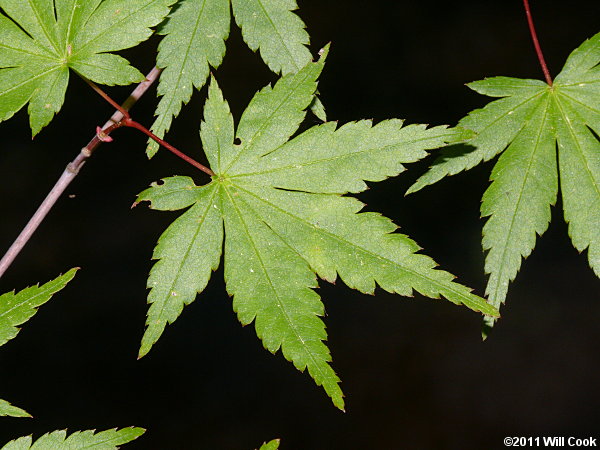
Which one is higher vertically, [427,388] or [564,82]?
[564,82]

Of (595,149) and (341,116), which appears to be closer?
(595,149)

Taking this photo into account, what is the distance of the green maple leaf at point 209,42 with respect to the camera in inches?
62.3

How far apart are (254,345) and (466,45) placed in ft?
8.96

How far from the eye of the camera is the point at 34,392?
4.05m

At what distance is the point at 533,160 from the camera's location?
1663 mm

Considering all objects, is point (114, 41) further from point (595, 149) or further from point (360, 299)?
point (360, 299)

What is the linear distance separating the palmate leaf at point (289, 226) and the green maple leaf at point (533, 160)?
0.73ft

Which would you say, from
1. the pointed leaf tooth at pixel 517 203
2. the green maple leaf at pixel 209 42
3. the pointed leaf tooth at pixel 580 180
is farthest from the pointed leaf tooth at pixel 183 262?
the pointed leaf tooth at pixel 580 180

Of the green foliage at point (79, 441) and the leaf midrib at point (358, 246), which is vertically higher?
the leaf midrib at point (358, 246)

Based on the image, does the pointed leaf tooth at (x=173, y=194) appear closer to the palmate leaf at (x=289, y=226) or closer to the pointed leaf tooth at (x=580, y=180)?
the palmate leaf at (x=289, y=226)

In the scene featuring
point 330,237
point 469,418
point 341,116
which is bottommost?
point 469,418

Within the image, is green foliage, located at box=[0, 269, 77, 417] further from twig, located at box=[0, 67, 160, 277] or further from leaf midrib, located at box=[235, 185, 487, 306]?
leaf midrib, located at box=[235, 185, 487, 306]

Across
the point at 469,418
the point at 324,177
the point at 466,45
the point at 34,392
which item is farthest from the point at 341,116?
the point at 324,177

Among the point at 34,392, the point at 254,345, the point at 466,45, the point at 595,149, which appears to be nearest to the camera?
the point at 595,149
